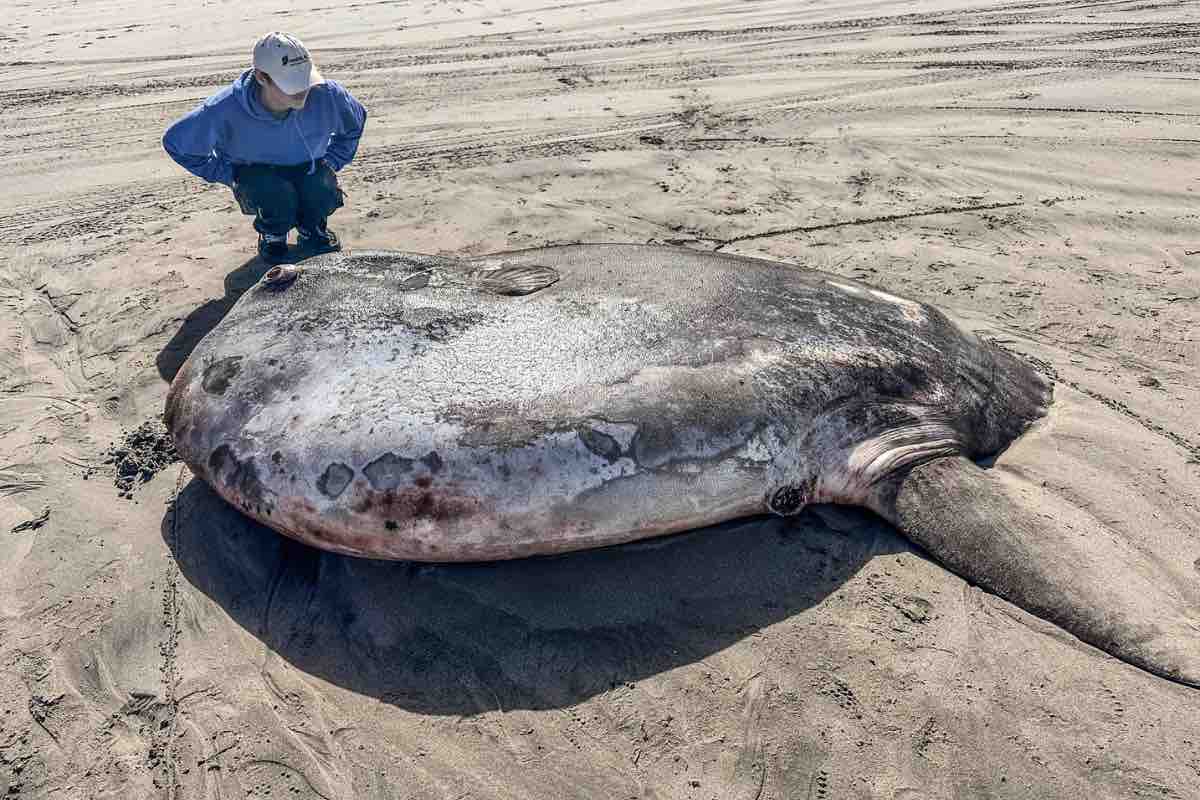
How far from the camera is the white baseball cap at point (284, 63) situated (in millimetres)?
4488

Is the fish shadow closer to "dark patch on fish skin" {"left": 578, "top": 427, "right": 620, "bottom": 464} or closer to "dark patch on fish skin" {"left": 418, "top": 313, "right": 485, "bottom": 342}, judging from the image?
"dark patch on fish skin" {"left": 578, "top": 427, "right": 620, "bottom": 464}

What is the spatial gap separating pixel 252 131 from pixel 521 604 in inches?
144

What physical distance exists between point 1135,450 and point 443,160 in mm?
5430

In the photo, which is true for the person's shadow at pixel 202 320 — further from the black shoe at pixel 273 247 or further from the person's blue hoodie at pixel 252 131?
the person's blue hoodie at pixel 252 131

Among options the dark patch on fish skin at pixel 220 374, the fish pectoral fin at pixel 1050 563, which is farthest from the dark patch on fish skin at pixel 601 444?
the dark patch on fish skin at pixel 220 374

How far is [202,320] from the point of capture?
15.8 feet

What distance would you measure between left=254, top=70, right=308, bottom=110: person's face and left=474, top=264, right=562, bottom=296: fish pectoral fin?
1855mm

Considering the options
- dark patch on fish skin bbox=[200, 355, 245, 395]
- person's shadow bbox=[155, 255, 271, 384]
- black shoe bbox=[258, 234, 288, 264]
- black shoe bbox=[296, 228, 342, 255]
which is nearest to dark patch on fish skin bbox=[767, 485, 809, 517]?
dark patch on fish skin bbox=[200, 355, 245, 395]

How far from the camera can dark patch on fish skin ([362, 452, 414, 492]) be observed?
2.81 meters

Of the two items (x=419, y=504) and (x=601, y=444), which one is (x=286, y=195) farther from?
(x=601, y=444)

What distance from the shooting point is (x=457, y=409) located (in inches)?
115

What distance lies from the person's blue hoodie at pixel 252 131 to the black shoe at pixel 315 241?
47cm

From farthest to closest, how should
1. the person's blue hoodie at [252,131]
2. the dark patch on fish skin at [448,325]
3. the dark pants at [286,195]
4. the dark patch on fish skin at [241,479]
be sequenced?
1. the dark pants at [286,195]
2. the person's blue hoodie at [252,131]
3. the dark patch on fish skin at [448,325]
4. the dark patch on fish skin at [241,479]

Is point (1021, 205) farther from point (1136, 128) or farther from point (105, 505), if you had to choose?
point (105, 505)
